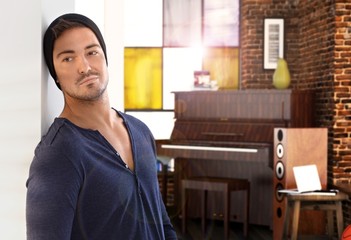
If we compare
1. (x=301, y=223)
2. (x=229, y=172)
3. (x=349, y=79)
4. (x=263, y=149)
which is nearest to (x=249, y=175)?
(x=229, y=172)

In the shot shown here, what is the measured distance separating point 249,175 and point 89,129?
17.8 ft

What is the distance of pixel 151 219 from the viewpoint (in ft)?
3.70

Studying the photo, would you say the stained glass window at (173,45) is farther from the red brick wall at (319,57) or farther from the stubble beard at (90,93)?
the stubble beard at (90,93)

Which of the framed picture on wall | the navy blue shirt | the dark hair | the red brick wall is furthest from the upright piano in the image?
the dark hair

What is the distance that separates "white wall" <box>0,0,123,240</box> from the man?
3cm

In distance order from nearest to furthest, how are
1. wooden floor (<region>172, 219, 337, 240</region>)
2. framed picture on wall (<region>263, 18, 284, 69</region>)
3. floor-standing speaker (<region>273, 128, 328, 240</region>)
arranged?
floor-standing speaker (<region>273, 128, 328, 240</region>) → wooden floor (<region>172, 219, 337, 240</region>) → framed picture on wall (<region>263, 18, 284, 69</region>)

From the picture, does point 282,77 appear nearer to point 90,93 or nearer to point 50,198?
point 90,93

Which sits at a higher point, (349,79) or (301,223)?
(349,79)

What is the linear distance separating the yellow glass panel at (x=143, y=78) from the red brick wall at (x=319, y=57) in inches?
43.4

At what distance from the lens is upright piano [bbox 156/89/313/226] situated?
19.7 feet

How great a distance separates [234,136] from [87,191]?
5.21 meters

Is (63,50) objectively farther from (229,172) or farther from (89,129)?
(229,172)

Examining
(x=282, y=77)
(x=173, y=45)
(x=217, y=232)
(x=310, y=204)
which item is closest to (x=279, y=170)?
(x=310, y=204)

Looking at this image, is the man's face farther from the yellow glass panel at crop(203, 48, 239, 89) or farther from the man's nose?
the yellow glass panel at crop(203, 48, 239, 89)
